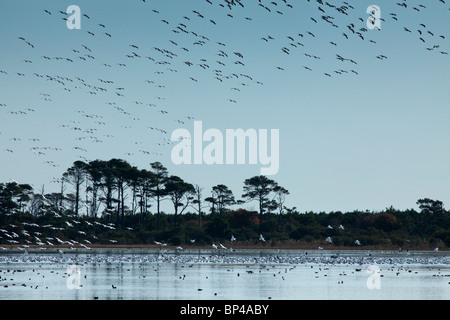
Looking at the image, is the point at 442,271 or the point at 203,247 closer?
the point at 442,271

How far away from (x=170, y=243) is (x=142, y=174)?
52.9ft

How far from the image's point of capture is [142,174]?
120812mm

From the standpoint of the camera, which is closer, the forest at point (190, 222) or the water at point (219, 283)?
the water at point (219, 283)

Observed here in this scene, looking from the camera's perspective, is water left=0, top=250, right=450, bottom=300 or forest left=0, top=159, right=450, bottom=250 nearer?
water left=0, top=250, right=450, bottom=300

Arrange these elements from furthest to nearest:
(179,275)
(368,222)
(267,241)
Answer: (368,222), (267,241), (179,275)

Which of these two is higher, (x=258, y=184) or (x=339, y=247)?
(x=258, y=184)

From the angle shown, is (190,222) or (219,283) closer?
(219,283)

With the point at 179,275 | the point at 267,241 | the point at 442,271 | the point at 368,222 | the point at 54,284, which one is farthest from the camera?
the point at 368,222

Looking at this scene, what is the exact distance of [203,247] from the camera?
4053 inches
